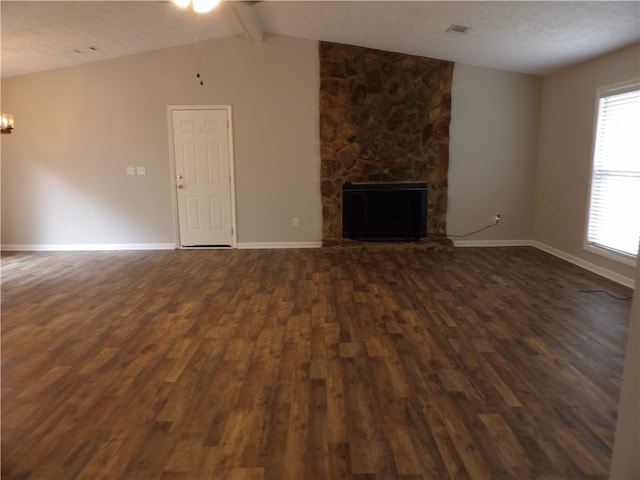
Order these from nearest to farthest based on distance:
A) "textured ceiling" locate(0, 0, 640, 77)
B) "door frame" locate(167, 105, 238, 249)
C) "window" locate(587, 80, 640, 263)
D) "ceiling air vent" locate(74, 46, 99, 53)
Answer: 1. "textured ceiling" locate(0, 0, 640, 77)
2. "window" locate(587, 80, 640, 263)
3. "ceiling air vent" locate(74, 46, 99, 53)
4. "door frame" locate(167, 105, 238, 249)

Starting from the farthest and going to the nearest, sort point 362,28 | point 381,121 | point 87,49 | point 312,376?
point 381,121, point 87,49, point 362,28, point 312,376

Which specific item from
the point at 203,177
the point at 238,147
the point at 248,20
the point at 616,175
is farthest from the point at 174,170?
the point at 616,175

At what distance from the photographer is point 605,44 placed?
468cm

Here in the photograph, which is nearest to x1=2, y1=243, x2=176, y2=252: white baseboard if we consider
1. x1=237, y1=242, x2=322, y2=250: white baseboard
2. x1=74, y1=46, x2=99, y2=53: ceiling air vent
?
x1=237, y1=242, x2=322, y2=250: white baseboard

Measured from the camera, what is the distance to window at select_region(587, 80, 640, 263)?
471 cm

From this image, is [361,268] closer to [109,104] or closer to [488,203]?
[488,203]

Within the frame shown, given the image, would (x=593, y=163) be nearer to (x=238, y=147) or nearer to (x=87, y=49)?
(x=238, y=147)

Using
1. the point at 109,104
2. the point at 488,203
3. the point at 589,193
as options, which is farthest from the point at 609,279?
the point at 109,104

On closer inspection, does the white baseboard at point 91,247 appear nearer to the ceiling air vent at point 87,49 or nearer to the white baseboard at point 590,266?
the ceiling air vent at point 87,49

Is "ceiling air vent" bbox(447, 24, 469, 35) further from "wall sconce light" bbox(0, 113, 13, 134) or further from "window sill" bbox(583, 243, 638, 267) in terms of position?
"wall sconce light" bbox(0, 113, 13, 134)

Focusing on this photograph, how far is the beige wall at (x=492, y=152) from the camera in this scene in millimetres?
6641

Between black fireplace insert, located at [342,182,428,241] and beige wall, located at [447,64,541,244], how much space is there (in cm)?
54

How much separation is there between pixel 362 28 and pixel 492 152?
2.73 metres

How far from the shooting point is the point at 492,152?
6.80 m
